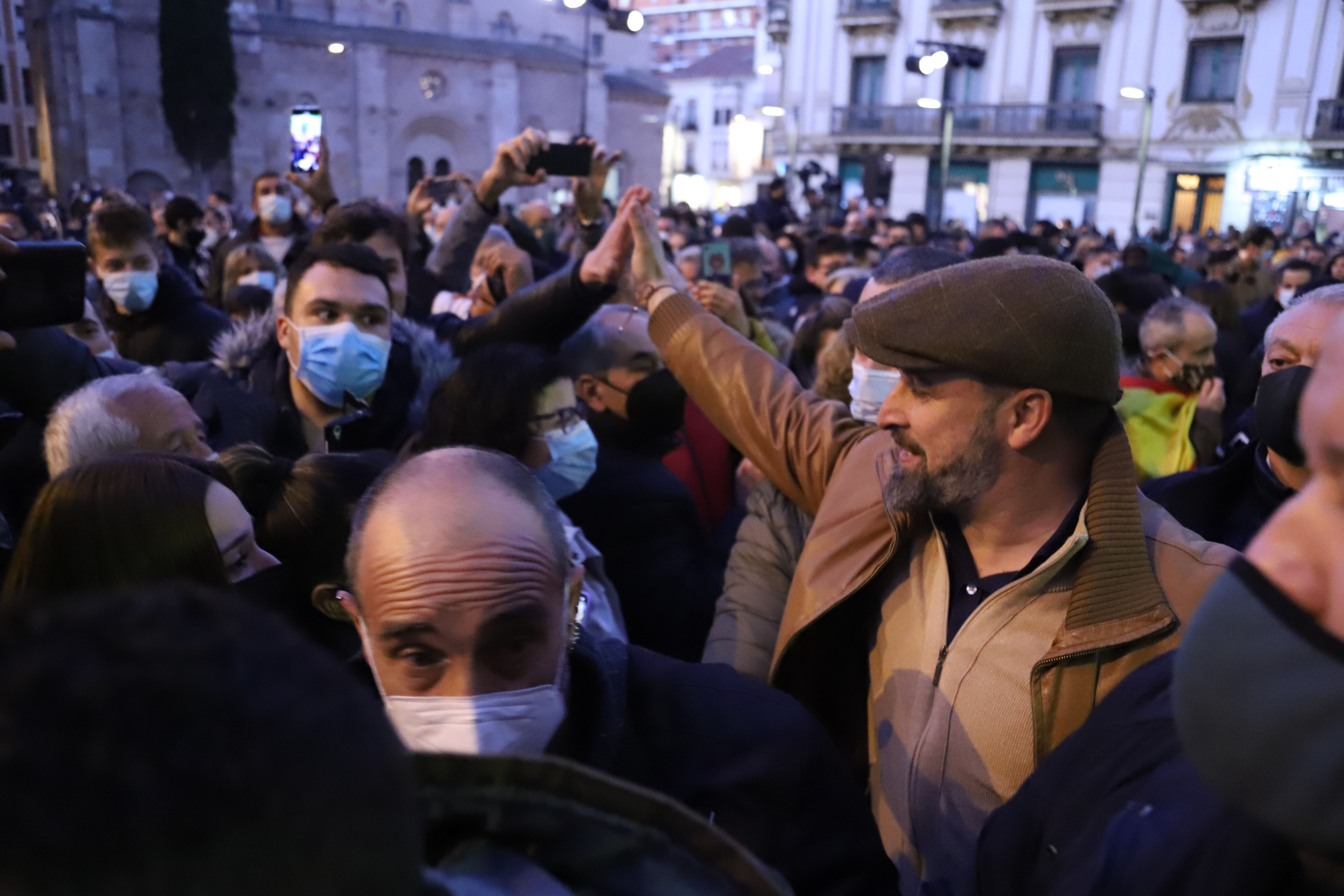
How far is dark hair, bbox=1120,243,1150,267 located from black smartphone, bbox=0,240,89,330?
787cm

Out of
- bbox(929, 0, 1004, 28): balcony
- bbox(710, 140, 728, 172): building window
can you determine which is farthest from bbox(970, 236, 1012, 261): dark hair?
bbox(710, 140, 728, 172): building window

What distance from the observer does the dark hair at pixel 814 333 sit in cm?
412

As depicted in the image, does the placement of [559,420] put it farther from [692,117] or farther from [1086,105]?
[692,117]

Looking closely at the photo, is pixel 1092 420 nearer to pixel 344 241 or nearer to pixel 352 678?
pixel 352 678

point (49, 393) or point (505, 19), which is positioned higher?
point (505, 19)

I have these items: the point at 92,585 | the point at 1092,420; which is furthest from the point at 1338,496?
the point at 92,585

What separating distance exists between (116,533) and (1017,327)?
1766 mm

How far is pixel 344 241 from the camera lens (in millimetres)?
3986

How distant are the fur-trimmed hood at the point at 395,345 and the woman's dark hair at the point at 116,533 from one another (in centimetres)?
144

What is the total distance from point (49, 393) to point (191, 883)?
9.37 feet

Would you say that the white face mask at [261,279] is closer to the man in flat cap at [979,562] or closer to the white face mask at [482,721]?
the man in flat cap at [979,562]

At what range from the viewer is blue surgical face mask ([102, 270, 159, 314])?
4.45m

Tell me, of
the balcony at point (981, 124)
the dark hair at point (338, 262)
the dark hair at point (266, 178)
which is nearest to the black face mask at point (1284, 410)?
the dark hair at point (338, 262)

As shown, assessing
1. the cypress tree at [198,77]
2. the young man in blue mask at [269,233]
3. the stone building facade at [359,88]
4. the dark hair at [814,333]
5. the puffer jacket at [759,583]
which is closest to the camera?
the puffer jacket at [759,583]
